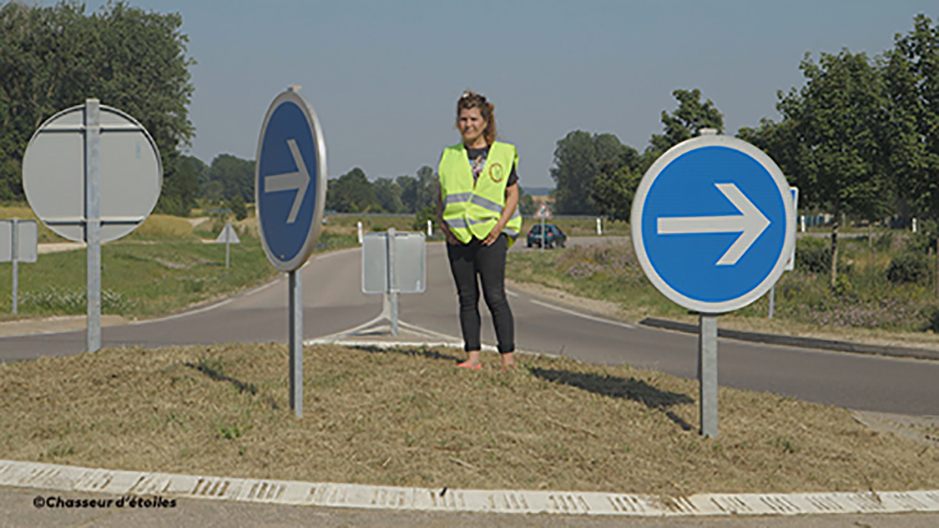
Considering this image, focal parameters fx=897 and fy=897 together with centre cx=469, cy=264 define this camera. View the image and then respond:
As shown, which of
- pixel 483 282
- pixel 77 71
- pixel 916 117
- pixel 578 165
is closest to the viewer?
pixel 483 282

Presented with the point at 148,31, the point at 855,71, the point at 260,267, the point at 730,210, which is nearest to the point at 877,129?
the point at 855,71

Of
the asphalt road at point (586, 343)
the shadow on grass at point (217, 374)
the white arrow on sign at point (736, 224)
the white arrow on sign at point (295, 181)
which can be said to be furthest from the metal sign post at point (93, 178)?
the white arrow on sign at point (736, 224)

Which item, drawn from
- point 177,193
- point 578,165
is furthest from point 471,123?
point 578,165

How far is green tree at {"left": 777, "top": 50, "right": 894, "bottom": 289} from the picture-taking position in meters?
20.2

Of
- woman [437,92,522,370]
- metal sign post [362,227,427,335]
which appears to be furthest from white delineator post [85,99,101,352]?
metal sign post [362,227,427,335]

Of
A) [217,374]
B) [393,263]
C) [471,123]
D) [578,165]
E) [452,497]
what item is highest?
[578,165]

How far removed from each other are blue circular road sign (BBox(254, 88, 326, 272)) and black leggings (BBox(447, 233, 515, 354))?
56.8 inches

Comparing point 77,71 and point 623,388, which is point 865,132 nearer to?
point 623,388

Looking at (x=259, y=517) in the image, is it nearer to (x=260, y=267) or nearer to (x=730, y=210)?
(x=730, y=210)

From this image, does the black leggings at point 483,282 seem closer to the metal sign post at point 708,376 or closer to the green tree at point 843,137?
the metal sign post at point 708,376

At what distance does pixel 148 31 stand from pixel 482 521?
79.6 metres

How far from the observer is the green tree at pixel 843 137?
66.3ft

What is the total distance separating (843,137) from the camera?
68.2 ft

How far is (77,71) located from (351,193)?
235 feet
